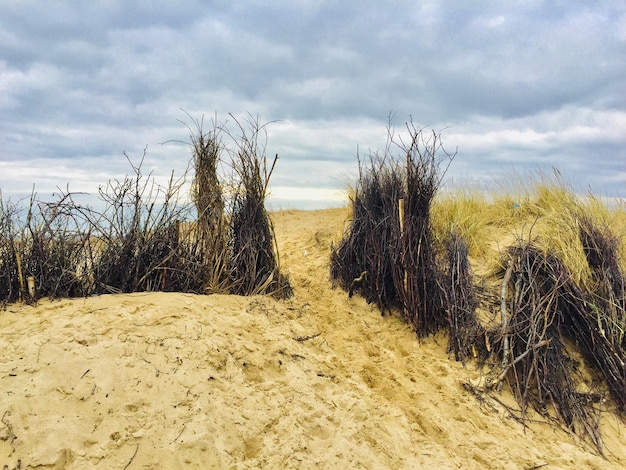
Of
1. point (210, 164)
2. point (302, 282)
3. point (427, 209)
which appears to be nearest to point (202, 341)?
point (210, 164)

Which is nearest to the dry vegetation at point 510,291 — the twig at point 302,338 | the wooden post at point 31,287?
the twig at point 302,338

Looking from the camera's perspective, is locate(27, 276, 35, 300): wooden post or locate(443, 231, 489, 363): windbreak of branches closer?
locate(27, 276, 35, 300): wooden post

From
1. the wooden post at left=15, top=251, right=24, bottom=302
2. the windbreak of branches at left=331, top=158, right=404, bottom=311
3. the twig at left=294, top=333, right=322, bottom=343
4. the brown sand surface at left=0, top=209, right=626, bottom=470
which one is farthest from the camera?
the windbreak of branches at left=331, top=158, right=404, bottom=311

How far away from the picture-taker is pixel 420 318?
5.67 meters

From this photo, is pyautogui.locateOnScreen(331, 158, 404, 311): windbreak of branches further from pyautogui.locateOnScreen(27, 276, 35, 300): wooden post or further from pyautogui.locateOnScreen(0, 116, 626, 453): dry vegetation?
pyautogui.locateOnScreen(27, 276, 35, 300): wooden post

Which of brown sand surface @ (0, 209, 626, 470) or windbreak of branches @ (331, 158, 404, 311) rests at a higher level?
windbreak of branches @ (331, 158, 404, 311)

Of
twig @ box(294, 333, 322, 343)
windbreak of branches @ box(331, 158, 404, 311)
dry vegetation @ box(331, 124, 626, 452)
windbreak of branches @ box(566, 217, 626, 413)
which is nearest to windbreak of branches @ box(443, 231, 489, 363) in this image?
dry vegetation @ box(331, 124, 626, 452)

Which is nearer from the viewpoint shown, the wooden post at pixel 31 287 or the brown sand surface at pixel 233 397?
the brown sand surface at pixel 233 397

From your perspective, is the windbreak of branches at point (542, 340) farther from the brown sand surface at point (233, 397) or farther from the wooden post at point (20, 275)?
the wooden post at point (20, 275)

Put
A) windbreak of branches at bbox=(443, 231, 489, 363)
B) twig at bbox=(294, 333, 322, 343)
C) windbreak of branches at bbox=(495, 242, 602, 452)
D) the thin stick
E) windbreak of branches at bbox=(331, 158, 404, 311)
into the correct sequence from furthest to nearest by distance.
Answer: windbreak of branches at bbox=(331, 158, 404, 311), windbreak of branches at bbox=(443, 231, 489, 363), the thin stick, windbreak of branches at bbox=(495, 242, 602, 452), twig at bbox=(294, 333, 322, 343)

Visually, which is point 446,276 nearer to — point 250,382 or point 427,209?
point 427,209

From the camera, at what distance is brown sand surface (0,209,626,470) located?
3107mm

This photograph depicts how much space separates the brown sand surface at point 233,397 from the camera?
3107mm

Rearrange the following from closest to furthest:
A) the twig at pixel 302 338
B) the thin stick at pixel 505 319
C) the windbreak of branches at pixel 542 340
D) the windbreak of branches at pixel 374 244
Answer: the twig at pixel 302 338
the windbreak of branches at pixel 542 340
the thin stick at pixel 505 319
the windbreak of branches at pixel 374 244
